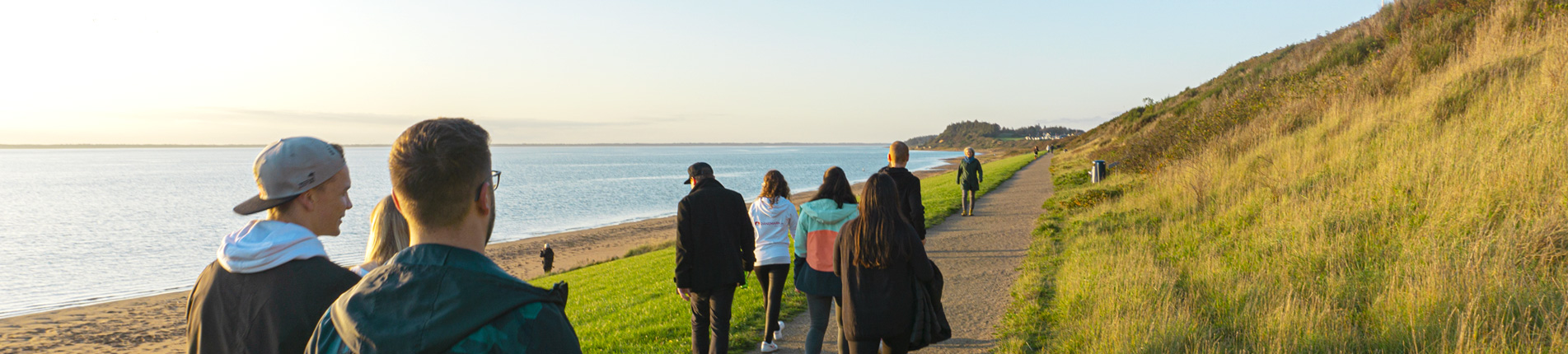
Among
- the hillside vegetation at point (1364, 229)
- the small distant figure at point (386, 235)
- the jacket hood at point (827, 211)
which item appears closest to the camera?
the small distant figure at point (386, 235)

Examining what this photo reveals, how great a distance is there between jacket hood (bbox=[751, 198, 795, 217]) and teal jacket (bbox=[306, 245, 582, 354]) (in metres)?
4.55

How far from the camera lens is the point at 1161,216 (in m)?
10.3

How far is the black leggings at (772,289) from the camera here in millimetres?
6016

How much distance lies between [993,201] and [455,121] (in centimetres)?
1918

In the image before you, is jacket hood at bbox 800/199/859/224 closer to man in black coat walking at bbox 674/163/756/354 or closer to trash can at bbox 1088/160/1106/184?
man in black coat walking at bbox 674/163/756/354

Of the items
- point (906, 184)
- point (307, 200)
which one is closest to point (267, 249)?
point (307, 200)

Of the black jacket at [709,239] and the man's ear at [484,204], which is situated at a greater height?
the man's ear at [484,204]

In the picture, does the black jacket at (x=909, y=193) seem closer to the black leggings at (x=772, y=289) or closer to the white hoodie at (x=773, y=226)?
the white hoodie at (x=773, y=226)

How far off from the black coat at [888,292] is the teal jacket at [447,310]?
116 inches

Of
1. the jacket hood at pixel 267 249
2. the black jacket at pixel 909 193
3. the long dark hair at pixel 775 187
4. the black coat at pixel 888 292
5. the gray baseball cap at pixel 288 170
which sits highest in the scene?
the gray baseball cap at pixel 288 170

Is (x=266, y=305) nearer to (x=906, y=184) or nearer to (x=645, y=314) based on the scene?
(x=906, y=184)

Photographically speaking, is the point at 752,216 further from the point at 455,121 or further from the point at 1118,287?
the point at 455,121

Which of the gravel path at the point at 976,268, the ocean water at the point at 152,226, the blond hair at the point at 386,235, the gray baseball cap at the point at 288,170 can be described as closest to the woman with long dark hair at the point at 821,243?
the gravel path at the point at 976,268

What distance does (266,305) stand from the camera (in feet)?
6.64
